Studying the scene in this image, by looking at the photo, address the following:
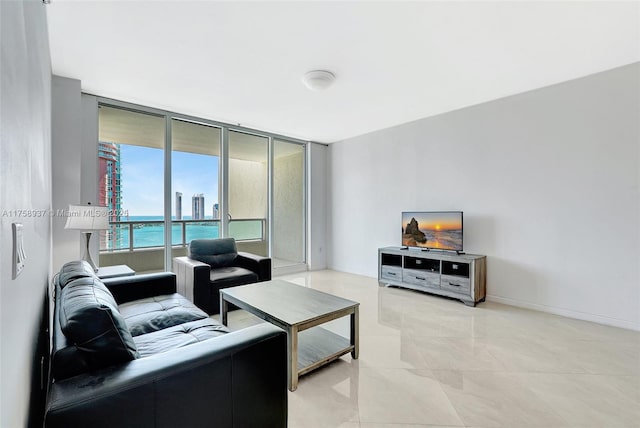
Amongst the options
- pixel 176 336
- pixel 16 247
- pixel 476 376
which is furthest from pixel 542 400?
pixel 16 247

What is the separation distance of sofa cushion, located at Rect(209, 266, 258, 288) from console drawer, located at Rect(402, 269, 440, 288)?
2.16 m

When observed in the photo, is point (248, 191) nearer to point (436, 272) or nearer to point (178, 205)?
point (178, 205)

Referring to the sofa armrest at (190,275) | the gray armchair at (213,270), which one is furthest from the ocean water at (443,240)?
the sofa armrest at (190,275)

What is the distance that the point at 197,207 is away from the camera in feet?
14.4

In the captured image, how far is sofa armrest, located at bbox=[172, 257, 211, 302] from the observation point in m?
3.09

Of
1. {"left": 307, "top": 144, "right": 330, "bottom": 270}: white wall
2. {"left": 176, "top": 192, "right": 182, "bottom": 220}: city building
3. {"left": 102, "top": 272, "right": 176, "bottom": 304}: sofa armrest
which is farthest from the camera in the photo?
{"left": 307, "top": 144, "right": 330, "bottom": 270}: white wall

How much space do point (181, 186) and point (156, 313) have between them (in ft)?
8.27

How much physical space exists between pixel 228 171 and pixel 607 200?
4791mm

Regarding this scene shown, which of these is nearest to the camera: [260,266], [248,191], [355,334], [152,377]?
[152,377]

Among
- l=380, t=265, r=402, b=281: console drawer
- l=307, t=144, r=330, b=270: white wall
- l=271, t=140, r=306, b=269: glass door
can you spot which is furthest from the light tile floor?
l=307, t=144, r=330, b=270: white wall

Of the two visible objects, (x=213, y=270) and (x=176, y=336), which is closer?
(x=176, y=336)

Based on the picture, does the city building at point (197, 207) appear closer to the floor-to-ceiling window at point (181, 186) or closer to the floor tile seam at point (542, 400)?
the floor-to-ceiling window at point (181, 186)

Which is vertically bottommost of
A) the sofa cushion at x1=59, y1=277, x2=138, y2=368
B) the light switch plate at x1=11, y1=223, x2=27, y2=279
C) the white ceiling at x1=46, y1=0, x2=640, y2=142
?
the sofa cushion at x1=59, y1=277, x2=138, y2=368

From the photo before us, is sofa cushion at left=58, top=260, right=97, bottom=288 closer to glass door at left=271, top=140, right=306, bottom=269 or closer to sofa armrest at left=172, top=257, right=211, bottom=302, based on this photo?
sofa armrest at left=172, top=257, right=211, bottom=302
